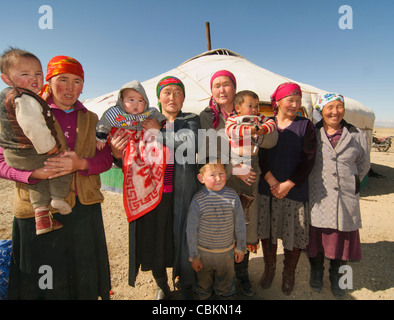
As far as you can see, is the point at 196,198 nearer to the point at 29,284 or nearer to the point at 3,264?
the point at 29,284

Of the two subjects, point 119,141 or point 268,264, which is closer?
point 119,141

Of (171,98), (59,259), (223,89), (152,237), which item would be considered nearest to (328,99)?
(223,89)

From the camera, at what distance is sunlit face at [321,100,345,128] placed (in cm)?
212

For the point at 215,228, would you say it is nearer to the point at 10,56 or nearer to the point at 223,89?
the point at 223,89

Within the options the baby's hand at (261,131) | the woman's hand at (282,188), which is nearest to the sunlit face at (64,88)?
the baby's hand at (261,131)

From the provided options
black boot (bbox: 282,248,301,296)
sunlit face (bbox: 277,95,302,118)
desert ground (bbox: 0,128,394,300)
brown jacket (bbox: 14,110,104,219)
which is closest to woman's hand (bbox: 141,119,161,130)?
brown jacket (bbox: 14,110,104,219)

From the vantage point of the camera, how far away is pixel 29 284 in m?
1.51

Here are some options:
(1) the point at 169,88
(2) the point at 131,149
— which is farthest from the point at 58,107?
(1) the point at 169,88

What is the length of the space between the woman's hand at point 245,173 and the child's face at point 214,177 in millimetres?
138

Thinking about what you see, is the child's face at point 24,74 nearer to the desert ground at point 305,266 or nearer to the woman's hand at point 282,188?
the woman's hand at point 282,188

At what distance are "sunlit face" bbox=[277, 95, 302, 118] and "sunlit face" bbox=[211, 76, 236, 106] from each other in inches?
20.1

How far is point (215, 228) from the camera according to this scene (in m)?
1.85

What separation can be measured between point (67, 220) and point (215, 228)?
45.7 inches

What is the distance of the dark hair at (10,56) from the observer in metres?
1.36
